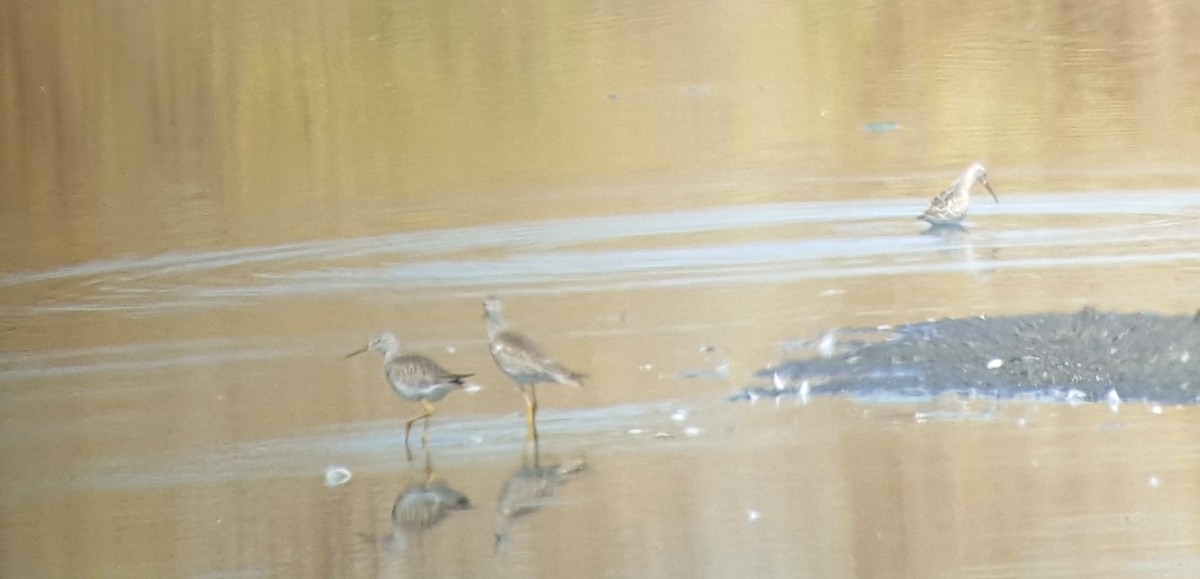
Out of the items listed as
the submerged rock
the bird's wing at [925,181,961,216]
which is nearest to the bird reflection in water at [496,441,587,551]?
the submerged rock

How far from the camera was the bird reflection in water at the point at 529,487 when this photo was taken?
4246 mm

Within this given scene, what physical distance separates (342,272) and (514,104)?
2.54 m

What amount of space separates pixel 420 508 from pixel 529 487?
1.04ft

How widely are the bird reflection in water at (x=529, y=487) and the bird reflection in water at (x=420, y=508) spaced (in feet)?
0.42

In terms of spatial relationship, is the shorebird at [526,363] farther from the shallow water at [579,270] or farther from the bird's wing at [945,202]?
the bird's wing at [945,202]

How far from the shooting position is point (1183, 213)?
6.50 m

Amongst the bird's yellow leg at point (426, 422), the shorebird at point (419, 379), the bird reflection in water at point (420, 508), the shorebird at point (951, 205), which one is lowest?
the bird reflection in water at point (420, 508)

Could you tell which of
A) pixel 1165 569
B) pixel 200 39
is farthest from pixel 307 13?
pixel 1165 569

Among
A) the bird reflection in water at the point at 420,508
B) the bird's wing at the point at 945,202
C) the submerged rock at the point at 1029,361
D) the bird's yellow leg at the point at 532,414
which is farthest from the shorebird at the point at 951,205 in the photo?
the bird reflection in water at the point at 420,508

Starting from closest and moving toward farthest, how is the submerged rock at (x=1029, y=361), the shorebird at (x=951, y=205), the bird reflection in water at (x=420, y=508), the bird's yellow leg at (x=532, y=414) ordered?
1. the bird reflection in water at (x=420, y=508)
2. the submerged rock at (x=1029, y=361)
3. the bird's yellow leg at (x=532, y=414)
4. the shorebird at (x=951, y=205)

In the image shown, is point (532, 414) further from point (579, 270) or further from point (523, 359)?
point (579, 270)

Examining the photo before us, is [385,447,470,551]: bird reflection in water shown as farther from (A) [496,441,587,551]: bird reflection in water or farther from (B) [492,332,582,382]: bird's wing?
(B) [492,332,582,382]: bird's wing

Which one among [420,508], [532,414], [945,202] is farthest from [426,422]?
[945,202]

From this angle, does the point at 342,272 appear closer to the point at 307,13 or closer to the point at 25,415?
the point at 25,415
